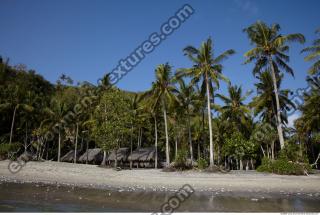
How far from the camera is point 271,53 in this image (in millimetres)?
28172

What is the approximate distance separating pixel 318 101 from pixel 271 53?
8.36 m

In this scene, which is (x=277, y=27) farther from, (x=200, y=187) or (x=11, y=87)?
(x=11, y=87)

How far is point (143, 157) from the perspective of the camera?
39.3m

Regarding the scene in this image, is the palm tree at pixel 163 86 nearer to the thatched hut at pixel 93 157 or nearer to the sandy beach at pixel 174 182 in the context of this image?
the sandy beach at pixel 174 182

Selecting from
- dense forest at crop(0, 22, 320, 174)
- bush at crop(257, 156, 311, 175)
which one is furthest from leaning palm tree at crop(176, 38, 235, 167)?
bush at crop(257, 156, 311, 175)

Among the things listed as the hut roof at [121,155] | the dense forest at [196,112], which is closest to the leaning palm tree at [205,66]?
the dense forest at [196,112]

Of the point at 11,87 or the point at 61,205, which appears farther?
the point at 11,87

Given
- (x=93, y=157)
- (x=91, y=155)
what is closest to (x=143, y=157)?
(x=93, y=157)

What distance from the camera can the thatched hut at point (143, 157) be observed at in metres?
39.2

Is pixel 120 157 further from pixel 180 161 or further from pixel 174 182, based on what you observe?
pixel 174 182

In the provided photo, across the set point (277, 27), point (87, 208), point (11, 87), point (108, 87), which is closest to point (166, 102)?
point (108, 87)

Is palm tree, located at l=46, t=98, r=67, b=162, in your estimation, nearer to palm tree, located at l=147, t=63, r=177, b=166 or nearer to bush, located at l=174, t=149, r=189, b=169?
palm tree, located at l=147, t=63, r=177, b=166

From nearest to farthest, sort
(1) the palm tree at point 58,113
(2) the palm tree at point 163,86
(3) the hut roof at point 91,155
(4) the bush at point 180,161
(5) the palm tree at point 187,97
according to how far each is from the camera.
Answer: (4) the bush at point 180,161
(2) the palm tree at point 163,86
(5) the palm tree at point 187,97
(1) the palm tree at point 58,113
(3) the hut roof at point 91,155

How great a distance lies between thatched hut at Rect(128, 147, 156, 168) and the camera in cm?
3916
